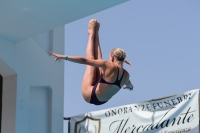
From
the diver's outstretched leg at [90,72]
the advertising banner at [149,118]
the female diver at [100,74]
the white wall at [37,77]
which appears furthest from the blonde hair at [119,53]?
the advertising banner at [149,118]

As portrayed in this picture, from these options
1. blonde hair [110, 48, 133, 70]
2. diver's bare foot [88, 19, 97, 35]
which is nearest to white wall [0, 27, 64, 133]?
diver's bare foot [88, 19, 97, 35]

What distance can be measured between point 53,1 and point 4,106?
1837 mm

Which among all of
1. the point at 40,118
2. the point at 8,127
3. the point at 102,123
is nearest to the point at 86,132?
the point at 102,123

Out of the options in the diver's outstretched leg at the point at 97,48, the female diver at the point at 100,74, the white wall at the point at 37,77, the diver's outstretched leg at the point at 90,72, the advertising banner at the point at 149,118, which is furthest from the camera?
the advertising banner at the point at 149,118

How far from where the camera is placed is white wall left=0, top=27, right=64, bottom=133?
6254mm

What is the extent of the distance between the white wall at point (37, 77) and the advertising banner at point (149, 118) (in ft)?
1.45

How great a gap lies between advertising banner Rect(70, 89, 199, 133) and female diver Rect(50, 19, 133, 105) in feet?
4.94

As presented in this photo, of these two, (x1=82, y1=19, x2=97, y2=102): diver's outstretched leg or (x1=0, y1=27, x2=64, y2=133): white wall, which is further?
(x1=0, y1=27, x2=64, y2=133): white wall

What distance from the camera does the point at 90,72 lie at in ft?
16.7

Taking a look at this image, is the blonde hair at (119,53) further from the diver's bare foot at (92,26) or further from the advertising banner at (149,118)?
the advertising banner at (149,118)

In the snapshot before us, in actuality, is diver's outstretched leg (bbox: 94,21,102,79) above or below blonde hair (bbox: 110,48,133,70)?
above

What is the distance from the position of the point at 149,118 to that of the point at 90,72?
6.48 ft

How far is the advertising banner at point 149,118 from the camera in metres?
6.37

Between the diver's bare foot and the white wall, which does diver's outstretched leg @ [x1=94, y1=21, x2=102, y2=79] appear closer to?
the diver's bare foot
